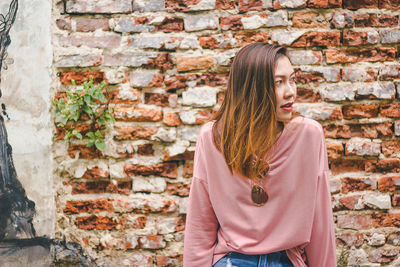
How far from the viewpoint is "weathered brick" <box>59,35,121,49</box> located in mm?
1888

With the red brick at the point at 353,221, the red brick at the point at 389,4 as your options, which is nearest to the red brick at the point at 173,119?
the red brick at the point at 353,221

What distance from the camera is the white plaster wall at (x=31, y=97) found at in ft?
6.17

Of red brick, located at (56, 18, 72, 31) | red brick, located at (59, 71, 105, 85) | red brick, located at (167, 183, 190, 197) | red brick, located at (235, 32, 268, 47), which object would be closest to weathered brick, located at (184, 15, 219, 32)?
red brick, located at (235, 32, 268, 47)

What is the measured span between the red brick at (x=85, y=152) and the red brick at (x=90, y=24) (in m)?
0.68

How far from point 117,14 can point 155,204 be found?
1110mm

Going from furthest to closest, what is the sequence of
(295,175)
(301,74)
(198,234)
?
(301,74)
(198,234)
(295,175)

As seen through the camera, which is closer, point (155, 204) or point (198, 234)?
point (198, 234)

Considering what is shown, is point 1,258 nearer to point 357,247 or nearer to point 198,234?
point 198,234

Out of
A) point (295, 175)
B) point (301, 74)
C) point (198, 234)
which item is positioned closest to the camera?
point (295, 175)

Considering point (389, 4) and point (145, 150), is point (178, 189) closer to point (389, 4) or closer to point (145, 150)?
point (145, 150)

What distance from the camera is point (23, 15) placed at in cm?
188

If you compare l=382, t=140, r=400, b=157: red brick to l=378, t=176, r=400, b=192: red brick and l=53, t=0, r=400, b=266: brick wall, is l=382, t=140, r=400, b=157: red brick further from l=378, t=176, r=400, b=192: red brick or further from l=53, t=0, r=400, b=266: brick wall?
l=378, t=176, r=400, b=192: red brick

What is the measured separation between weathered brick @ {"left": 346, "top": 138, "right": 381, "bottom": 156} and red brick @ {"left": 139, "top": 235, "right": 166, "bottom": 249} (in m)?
1.18

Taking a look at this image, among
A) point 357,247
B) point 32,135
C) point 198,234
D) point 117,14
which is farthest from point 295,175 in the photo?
point 32,135
